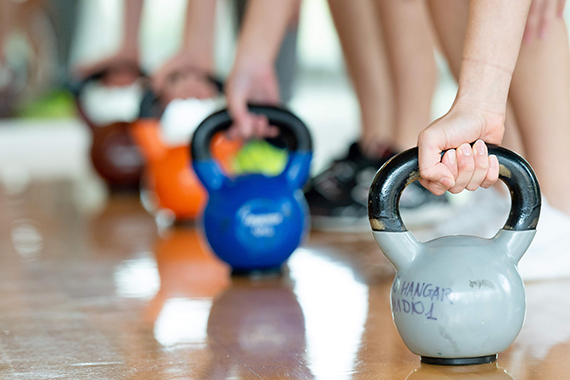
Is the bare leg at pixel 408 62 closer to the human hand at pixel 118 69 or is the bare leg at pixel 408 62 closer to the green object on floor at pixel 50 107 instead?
the human hand at pixel 118 69

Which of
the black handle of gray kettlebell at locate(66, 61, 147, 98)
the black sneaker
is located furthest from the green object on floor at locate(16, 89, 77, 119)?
the black sneaker

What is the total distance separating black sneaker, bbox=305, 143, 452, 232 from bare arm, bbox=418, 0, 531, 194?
1.16 meters

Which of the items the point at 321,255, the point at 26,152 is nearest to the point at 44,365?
the point at 321,255

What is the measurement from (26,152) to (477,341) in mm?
5196

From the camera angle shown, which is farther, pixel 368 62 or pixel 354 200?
pixel 368 62

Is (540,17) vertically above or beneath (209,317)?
above

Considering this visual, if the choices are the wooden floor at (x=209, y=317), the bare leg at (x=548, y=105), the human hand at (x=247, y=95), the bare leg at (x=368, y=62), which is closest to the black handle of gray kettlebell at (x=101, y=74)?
the bare leg at (x=368, y=62)

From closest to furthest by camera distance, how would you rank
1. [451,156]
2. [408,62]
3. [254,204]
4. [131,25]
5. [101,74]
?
[451,156] < [254,204] < [408,62] < [101,74] < [131,25]

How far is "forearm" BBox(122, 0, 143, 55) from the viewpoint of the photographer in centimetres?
344

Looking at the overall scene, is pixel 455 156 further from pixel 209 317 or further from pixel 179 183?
pixel 179 183

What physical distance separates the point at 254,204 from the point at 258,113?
0.19 m

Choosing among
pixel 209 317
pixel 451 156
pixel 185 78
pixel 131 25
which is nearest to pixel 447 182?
pixel 451 156

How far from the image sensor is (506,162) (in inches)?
40.1

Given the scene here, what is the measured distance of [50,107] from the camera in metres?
7.33
